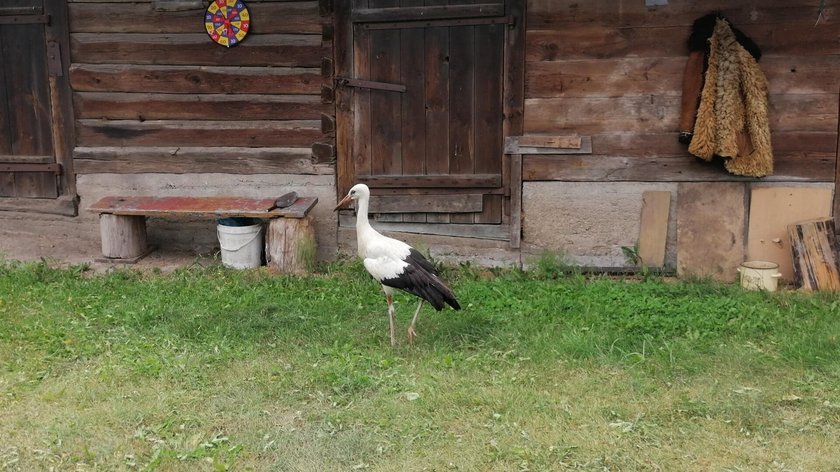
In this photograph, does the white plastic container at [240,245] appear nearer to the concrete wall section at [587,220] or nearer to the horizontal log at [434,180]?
the horizontal log at [434,180]

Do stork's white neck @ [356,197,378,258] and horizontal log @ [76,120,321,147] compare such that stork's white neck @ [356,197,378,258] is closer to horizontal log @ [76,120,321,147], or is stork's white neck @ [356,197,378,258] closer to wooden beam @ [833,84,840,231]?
horizontal log @ [76,120,321,147]

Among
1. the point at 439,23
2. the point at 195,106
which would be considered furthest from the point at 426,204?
the point at 195,106

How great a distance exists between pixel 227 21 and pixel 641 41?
4.00 m

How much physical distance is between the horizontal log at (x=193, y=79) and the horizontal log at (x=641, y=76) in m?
2.27

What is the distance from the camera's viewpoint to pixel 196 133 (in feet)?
26.3

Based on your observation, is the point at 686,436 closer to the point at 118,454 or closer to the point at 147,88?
the point at 118,454

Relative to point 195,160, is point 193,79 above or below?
above

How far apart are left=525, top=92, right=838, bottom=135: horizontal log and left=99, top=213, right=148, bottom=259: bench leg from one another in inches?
159

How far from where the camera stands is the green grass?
3.97 metres

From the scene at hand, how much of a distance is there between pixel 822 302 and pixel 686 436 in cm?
289

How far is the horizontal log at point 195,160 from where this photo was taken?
7934 mm

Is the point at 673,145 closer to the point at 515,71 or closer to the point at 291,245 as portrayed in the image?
the point at 515,71

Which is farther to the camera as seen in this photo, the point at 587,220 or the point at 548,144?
the point at 587,220

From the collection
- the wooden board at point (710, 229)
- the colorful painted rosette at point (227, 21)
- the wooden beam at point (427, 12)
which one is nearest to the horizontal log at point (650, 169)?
the wooden board at point (710, 229)
